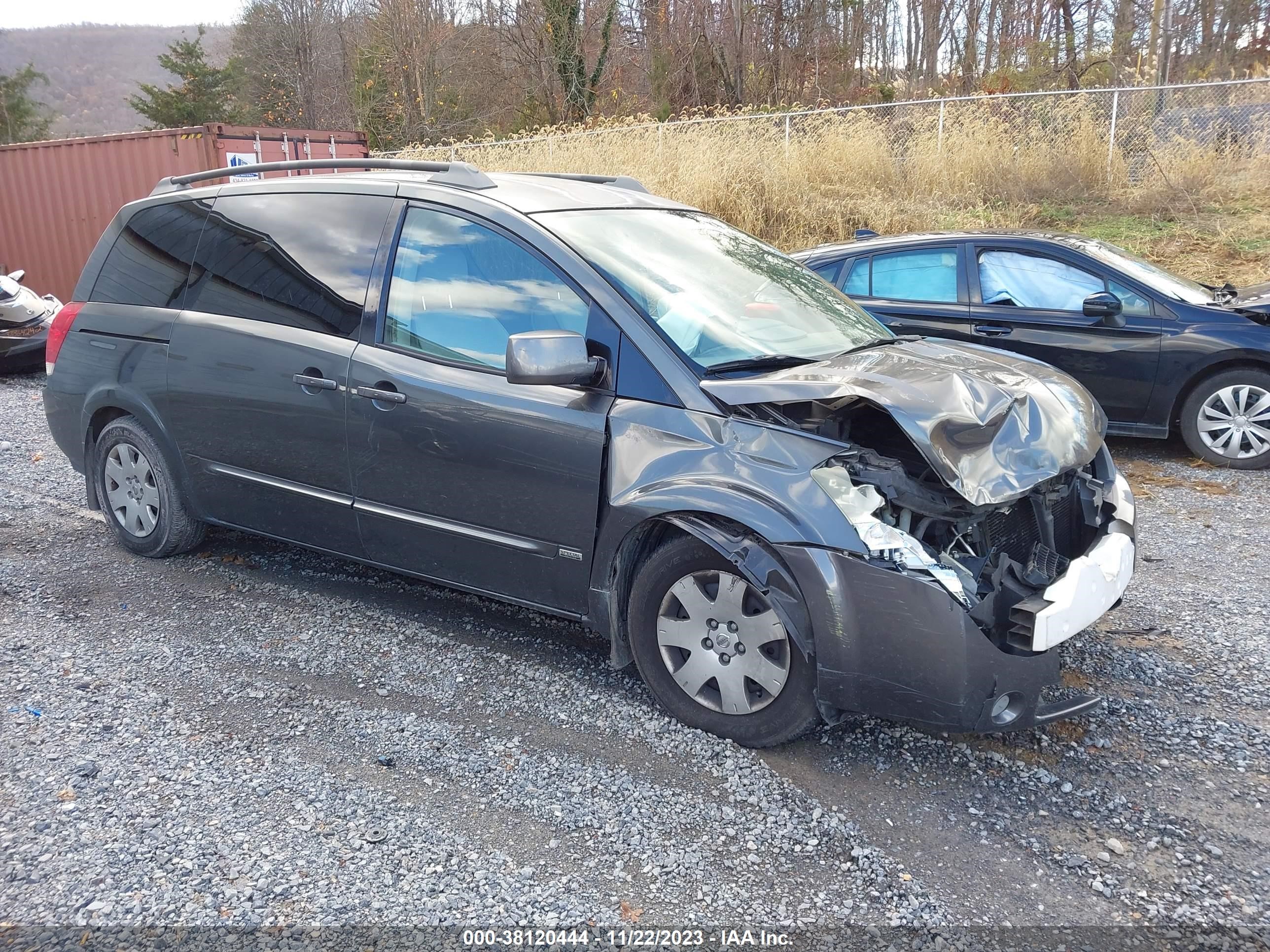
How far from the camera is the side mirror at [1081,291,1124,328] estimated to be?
665 cm

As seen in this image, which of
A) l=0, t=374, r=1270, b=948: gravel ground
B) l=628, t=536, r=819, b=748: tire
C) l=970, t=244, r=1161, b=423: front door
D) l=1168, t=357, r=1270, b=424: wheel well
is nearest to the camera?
l=0, t=374, r=1270, b=948: gravel ground

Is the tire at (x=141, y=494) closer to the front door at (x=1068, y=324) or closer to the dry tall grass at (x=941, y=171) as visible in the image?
the front door at (x=1068, y=324)

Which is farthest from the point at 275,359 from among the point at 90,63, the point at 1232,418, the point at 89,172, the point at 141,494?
the point at 90,63

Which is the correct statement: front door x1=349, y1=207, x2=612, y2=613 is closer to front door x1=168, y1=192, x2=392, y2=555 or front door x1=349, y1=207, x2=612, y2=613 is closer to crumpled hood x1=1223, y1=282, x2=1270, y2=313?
front door x1=168, y1=192, x2=392, y2=555

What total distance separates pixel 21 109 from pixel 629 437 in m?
49.2

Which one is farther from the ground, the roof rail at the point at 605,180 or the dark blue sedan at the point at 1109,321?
the roof rail at the point at 605,180

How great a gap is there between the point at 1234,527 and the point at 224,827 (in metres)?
5.43

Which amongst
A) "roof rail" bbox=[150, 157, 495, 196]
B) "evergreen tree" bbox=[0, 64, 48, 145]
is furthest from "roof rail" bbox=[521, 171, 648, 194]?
"evergreen tree" bbox=[0, 64, 48, 145]

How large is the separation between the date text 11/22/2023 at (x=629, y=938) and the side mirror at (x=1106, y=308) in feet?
18.4

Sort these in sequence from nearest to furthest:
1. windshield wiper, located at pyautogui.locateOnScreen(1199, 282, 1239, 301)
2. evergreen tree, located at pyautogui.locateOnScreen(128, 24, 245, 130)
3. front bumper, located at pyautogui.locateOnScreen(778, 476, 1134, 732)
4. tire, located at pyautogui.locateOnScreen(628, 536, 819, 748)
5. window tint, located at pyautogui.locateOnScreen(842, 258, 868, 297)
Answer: front bumper, located at pyautogui.locateOnScreen(778, 476, 1134, 732) → tire, located at pyautogui.locateOnScreen(628, 536, 819, 748) → windshield wiper, located at pyautogui.locateOnScreen(1199, 282, 1239, 301) → window tint, located at pyautogui.locateOnScreen(842, 258, 868, 297) → evergreen tree, located at pyautogui.locateOnScreen(128, 24, 245, 130)

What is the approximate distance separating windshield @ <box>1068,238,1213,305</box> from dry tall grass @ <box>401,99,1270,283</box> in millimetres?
6309

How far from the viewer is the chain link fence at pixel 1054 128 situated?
13406 mm

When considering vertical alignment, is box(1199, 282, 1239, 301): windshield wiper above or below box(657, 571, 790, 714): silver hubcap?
above

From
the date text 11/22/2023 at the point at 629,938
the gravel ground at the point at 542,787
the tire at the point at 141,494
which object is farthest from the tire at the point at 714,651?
the tire at the point at 141,494
